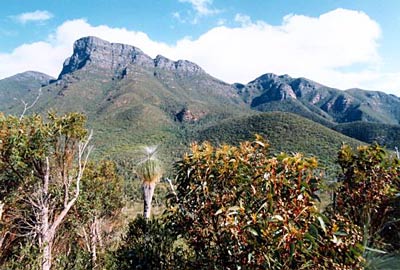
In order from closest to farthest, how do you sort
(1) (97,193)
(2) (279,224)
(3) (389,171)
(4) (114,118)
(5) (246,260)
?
(2) (279,224), (5) (246,260), (3) (389,171), (1) (97,193), (4) (114,118)

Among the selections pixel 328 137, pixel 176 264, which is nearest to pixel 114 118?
pixel 328 137

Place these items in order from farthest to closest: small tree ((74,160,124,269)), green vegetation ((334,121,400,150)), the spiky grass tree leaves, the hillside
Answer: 1. green vegetation ((334,121,400,150))
2. the hillside
3. small tree ((74,160,124,269))
4. the spiky grass tree leaves

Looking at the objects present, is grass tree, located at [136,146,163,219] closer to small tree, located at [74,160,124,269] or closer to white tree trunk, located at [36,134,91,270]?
small tree, located at [74,160,124,269]

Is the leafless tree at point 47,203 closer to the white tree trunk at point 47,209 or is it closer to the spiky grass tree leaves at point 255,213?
the white tree trunk at point 47,209

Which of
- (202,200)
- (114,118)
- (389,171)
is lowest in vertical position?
(114,118)

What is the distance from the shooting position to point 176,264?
158 inches

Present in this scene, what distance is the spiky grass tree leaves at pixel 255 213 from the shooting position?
2480 mm

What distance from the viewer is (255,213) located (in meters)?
2.62

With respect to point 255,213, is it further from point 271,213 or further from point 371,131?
point 371,131

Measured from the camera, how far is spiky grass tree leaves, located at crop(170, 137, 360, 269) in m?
2.48

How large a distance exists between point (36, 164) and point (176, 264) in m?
6.64

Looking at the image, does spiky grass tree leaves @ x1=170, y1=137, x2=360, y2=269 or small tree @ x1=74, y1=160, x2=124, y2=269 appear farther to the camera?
small tree @ x1=74, y1=160, x2=124, y2=269

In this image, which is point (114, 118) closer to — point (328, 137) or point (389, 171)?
point (328, 137)

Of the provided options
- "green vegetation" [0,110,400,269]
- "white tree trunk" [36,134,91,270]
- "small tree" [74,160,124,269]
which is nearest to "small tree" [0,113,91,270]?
"white tree trunk" [36,134,91,270]
